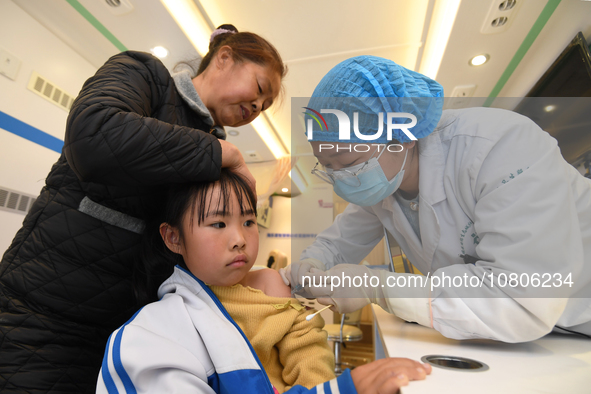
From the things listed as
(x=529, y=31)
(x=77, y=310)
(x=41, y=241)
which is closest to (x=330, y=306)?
(x=77, y=310)

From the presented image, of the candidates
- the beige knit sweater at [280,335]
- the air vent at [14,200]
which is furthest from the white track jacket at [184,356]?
the air vent at [14,200]

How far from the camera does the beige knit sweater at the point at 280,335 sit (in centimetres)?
90

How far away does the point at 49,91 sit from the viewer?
2570mm

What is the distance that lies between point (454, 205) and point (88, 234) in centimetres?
108

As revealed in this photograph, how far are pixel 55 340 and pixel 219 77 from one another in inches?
37.9

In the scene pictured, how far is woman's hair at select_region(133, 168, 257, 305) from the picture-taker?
944 mm

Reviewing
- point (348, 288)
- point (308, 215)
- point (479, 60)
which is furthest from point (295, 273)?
point (479, 60)

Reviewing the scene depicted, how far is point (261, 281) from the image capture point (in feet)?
3.74

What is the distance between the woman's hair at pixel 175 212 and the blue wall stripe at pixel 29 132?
2.14 meters

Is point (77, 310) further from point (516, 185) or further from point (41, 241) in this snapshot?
point (516, 185)

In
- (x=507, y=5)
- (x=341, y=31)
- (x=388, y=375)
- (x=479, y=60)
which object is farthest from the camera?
(x=479, y=60)

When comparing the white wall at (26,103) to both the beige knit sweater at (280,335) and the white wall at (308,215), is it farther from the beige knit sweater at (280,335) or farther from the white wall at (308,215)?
the beige knit sweater at (280,335)

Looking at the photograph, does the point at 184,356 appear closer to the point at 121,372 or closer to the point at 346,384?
the point at 121,372

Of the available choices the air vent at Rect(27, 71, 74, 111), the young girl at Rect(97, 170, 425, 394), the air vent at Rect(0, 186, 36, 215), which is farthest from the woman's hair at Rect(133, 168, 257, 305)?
the air vent at Rect(27, 71, 74, 111)
